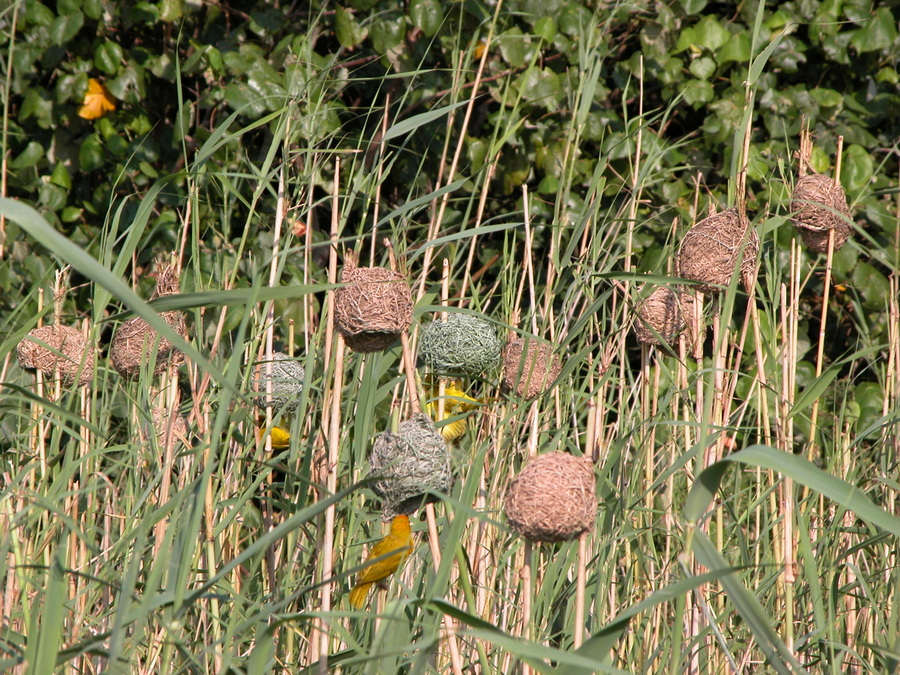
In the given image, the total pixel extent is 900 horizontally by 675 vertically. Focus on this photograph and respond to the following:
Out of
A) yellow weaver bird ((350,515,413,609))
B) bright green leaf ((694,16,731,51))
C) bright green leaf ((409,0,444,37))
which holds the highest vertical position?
bright green leaf ((694,16,731,51))

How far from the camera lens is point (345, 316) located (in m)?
0.96

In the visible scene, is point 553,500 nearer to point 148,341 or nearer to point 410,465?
point 410,465

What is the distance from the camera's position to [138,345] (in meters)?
1.29

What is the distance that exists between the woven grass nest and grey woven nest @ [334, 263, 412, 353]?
13.6 inches

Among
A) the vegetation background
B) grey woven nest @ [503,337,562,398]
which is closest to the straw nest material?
the vegetation background

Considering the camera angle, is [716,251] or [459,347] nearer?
[716,251]

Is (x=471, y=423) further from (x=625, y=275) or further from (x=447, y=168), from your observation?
(x=447, y=168)

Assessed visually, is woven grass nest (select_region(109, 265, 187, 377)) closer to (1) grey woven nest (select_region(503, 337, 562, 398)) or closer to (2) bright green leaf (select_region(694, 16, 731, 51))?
(1) grey woven nest (select_region(503, 337, 562, 398))

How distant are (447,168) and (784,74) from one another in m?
1.26

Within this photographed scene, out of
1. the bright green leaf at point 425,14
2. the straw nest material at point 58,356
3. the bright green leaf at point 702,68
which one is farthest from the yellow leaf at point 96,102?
the bright green leaf at point 702,68

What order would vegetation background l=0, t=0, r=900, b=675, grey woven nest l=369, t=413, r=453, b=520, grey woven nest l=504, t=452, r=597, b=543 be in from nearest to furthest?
grey woven nest l=504, t=452, r=597, b=543 < grey woven nest l=369, t=413, r=453, b=520 < vegetation background l=0, t=0, r=900, b=675

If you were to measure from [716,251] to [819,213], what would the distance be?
11.4 inches

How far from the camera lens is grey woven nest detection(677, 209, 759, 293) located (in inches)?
45.3

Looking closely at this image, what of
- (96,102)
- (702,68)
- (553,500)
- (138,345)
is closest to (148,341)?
(138,345)
